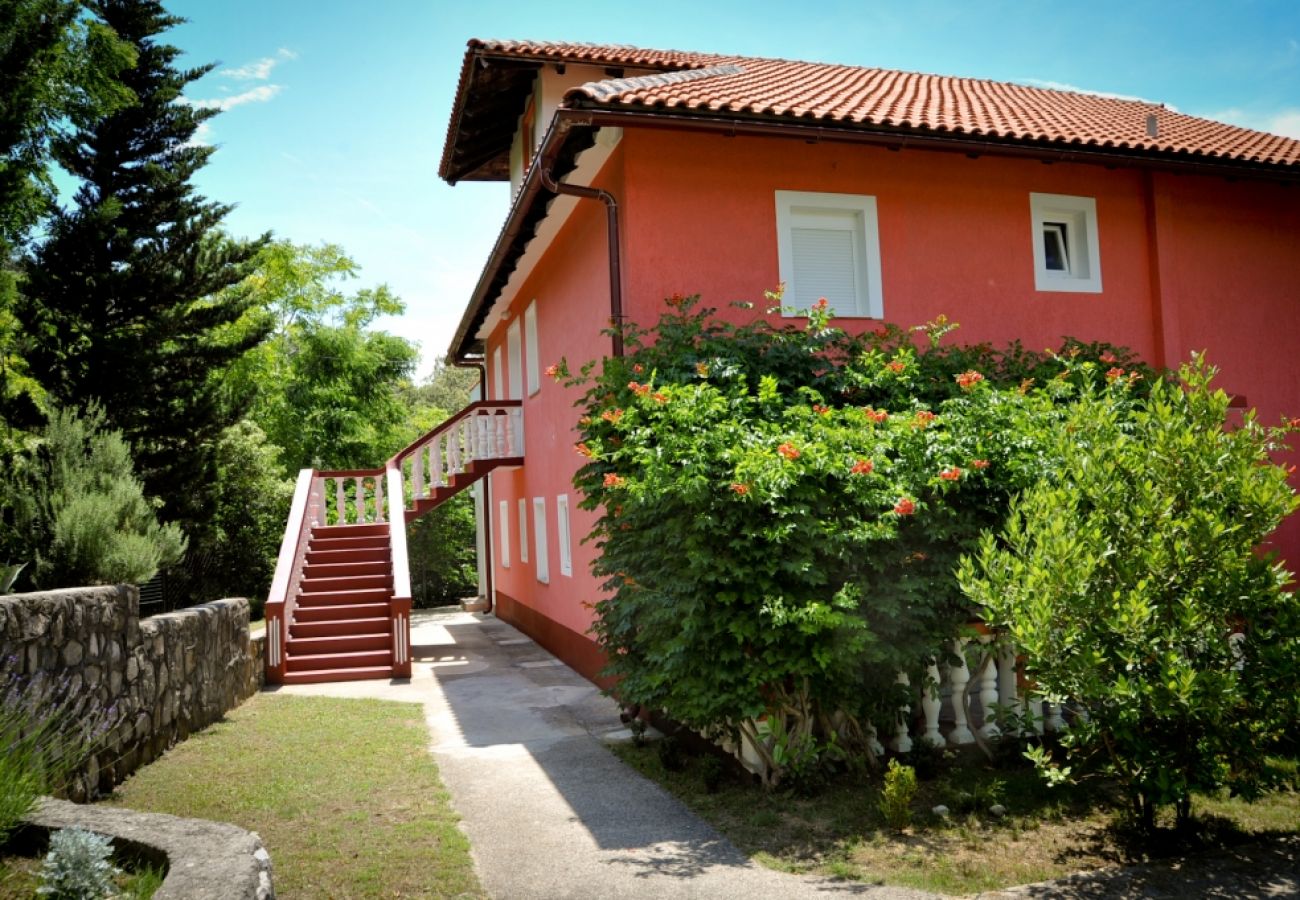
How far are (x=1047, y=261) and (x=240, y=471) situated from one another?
1762 cm

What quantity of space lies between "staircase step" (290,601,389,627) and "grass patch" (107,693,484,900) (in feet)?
11.4

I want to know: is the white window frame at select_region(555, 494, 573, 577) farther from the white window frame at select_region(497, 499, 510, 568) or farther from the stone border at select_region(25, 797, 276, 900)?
the stone border at select_region(25, 797, 276, 900)

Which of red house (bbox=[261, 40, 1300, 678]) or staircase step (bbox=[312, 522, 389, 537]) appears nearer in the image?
red house (bbox=[261, 40, 1300, 678])

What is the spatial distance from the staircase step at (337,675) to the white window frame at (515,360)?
528cm

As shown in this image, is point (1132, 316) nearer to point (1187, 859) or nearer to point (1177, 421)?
point (1177, 421)

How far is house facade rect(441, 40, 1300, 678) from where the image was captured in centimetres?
918

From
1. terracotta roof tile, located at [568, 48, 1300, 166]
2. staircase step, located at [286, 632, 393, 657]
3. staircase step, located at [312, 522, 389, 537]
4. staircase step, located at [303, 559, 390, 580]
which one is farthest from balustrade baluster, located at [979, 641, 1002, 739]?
staircase step, located at [312, 522, 389, 537]

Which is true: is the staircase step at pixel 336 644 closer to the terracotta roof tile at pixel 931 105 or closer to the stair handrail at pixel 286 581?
the stair handrail at pixel 286 581

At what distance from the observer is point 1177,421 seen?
4.85m

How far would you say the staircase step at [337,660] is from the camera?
12.2 m

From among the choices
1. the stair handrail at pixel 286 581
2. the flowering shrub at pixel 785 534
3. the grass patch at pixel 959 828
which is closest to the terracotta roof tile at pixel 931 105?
the flowering shrub at pixel 785 534

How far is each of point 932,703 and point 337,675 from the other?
8038 mm

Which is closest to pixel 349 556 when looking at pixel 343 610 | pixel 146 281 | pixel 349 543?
pixel 349 543

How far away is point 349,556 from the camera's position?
585 inches
